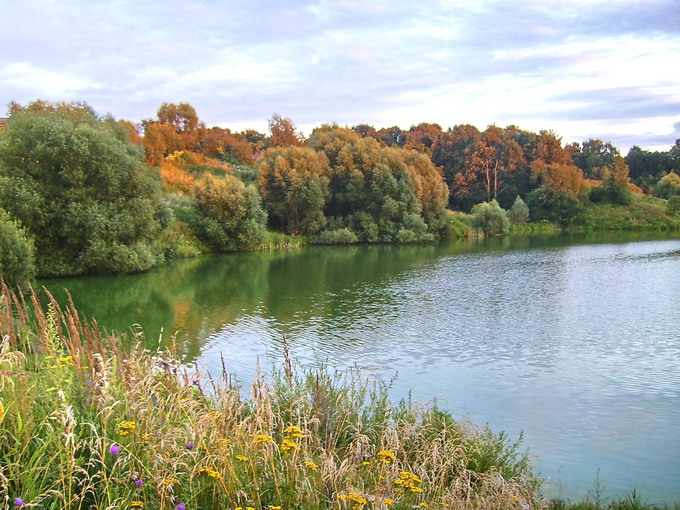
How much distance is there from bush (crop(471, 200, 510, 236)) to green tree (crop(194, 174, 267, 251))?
2276cm

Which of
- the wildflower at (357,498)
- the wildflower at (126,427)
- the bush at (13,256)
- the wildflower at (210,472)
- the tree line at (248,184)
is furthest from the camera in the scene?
the tree line at (248,184)

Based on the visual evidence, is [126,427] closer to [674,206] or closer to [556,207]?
[556,207]

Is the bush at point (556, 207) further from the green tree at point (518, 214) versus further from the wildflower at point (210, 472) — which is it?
Result: the wildflower at point (210, 472)

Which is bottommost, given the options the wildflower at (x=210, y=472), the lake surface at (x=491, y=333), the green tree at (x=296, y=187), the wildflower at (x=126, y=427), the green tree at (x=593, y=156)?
the lake surface at (x=491, y=333)

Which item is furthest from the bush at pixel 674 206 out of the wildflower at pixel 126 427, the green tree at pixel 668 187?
the wildflower at pixel 126 427

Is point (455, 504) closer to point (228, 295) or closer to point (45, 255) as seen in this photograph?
point (228, 295)

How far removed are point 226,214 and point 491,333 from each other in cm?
2667

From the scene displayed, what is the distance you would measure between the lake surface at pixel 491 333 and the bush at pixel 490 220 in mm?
22621

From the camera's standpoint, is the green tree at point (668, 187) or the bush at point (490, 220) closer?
the bush at point (490, 220)

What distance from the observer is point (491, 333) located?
562 inches

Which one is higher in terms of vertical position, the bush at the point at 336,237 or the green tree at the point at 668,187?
the green tree at the point at 668,187

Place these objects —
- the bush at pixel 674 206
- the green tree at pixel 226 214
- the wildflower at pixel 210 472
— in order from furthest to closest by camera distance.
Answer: the bush at pixel 674 206 < the green tree at pixel 226 214 < the wildflower at pixel 210 472

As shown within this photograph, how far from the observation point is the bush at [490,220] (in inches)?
2074

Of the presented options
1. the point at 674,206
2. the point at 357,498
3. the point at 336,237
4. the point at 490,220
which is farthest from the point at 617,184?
the point at 357,498
